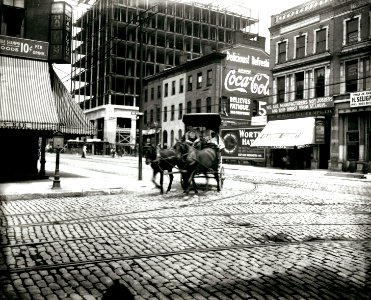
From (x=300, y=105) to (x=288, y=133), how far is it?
A: 2.77 metres

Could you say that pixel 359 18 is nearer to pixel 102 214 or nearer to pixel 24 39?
pixel 24 39

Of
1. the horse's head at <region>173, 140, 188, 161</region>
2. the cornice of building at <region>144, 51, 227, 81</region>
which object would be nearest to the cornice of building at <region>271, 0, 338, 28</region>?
the cornice of building at <region>144, 51, 227, 81</region>

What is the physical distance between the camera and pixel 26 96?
44.2ft

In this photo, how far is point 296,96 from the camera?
102 feet

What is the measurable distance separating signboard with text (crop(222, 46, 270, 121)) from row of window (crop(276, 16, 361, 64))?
876cm

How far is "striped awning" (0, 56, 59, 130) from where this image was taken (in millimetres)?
12759

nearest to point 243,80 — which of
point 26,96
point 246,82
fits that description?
point 246,82

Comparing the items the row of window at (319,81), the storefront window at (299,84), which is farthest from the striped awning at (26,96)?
the storefront window at (299,84)

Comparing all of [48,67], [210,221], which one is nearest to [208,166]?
[210,221]

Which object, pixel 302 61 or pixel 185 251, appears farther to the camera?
pixel 302 61

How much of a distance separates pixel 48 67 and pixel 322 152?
22844 mm

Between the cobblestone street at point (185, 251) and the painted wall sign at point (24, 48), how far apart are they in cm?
743

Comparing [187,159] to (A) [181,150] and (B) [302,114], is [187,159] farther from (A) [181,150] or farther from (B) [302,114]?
(B) [302,114]

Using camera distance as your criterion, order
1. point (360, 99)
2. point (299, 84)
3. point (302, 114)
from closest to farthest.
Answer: point (360, 99)
point (302, 114)
point (299, 84)
